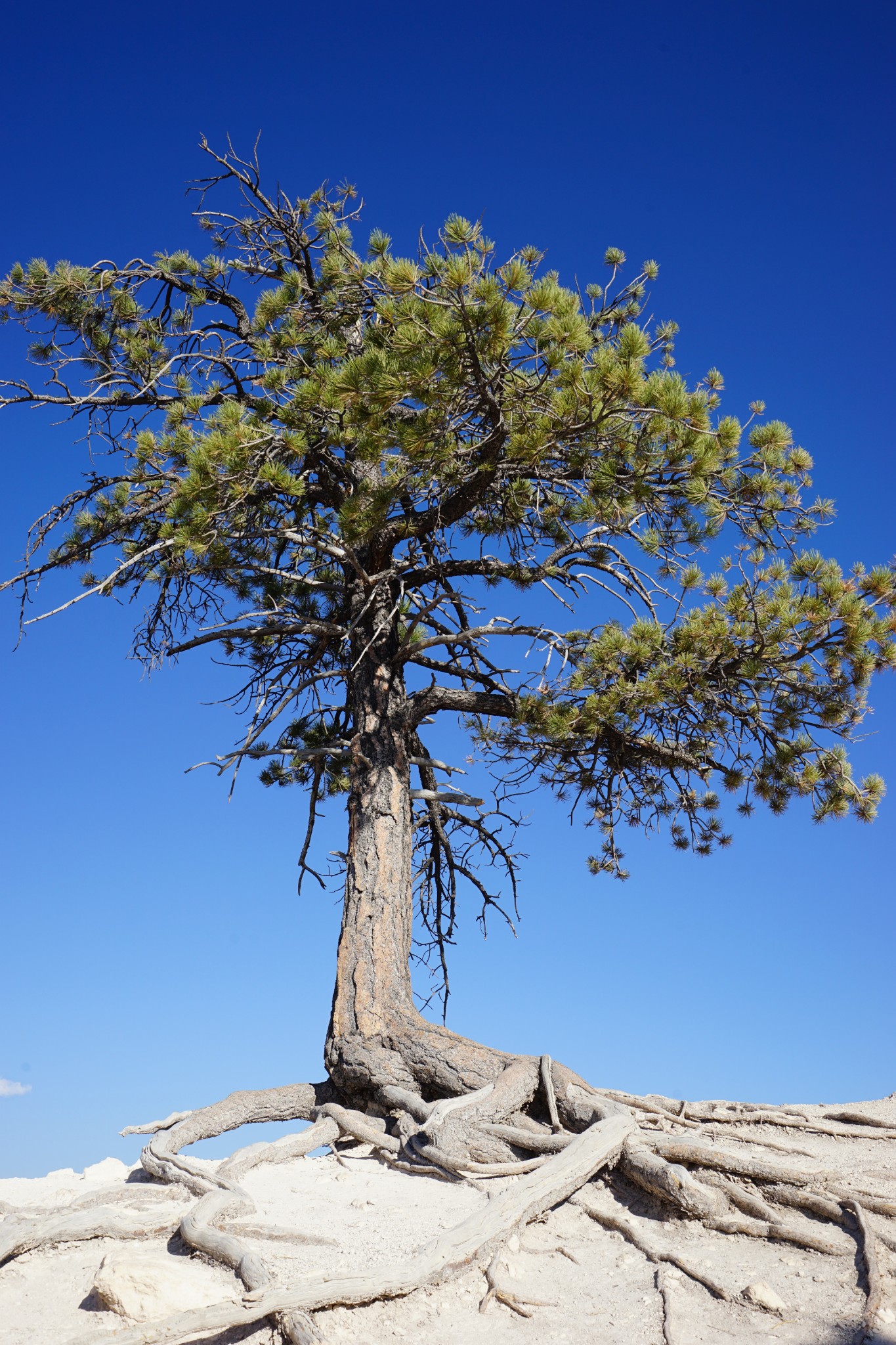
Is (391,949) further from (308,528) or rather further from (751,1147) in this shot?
(308,528)

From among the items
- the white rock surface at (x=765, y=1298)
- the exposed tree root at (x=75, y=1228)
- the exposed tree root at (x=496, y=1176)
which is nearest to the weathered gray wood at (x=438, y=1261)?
the exposed tree root at (x=496, y=1176)

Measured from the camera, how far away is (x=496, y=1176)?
18.8 feet

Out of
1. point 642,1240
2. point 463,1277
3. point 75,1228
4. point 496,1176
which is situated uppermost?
point 496,1176

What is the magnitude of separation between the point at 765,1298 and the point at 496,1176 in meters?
1.84

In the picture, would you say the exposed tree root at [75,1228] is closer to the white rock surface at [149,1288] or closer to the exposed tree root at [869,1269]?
the white rock surface at [149,1288]

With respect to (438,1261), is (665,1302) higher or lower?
lower

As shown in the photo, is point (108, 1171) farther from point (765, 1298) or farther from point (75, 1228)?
point (765, 1298)

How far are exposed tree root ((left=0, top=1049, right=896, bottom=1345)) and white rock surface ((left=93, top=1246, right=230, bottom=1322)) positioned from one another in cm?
19

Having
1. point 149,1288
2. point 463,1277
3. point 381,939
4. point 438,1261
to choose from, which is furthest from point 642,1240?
point 381,939

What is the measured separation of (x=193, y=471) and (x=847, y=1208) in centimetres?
580

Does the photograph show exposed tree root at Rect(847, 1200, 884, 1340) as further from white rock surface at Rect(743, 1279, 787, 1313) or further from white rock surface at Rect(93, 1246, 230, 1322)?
white rock surface at Rect(93, 1246, 230, 1322)

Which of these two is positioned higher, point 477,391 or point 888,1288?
point 477,391

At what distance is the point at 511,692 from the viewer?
839 centimetres

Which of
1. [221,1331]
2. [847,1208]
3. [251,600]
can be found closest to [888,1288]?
[847,1208]
